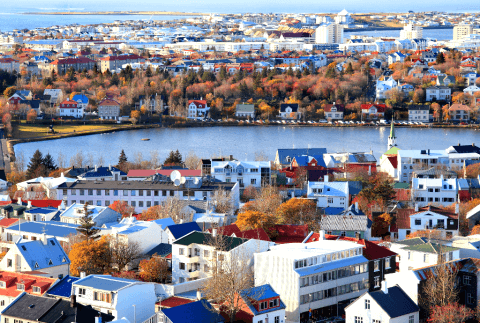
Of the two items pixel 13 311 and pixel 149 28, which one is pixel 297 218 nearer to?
pixel 13 311

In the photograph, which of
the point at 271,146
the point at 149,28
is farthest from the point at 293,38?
the point at 271,146

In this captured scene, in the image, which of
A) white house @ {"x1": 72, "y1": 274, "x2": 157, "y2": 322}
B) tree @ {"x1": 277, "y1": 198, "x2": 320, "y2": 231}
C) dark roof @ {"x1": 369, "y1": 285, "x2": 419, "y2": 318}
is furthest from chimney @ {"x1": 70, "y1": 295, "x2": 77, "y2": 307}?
tree @ {"x1": 277, "y1": 198, "x2": 320, "y2": 231}

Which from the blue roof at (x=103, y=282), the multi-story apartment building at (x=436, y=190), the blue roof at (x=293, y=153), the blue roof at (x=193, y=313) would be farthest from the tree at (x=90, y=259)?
the blue roof at (x=293, y=153)

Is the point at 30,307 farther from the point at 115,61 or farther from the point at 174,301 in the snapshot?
the point at 115,61

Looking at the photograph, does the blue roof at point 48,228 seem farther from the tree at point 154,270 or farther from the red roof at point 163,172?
the red roof at point 163,172

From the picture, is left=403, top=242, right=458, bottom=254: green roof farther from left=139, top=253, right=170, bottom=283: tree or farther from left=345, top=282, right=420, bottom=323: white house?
left=139, top=253, right=170, bottom=283: tree

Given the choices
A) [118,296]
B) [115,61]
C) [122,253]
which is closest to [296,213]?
[122,253]
